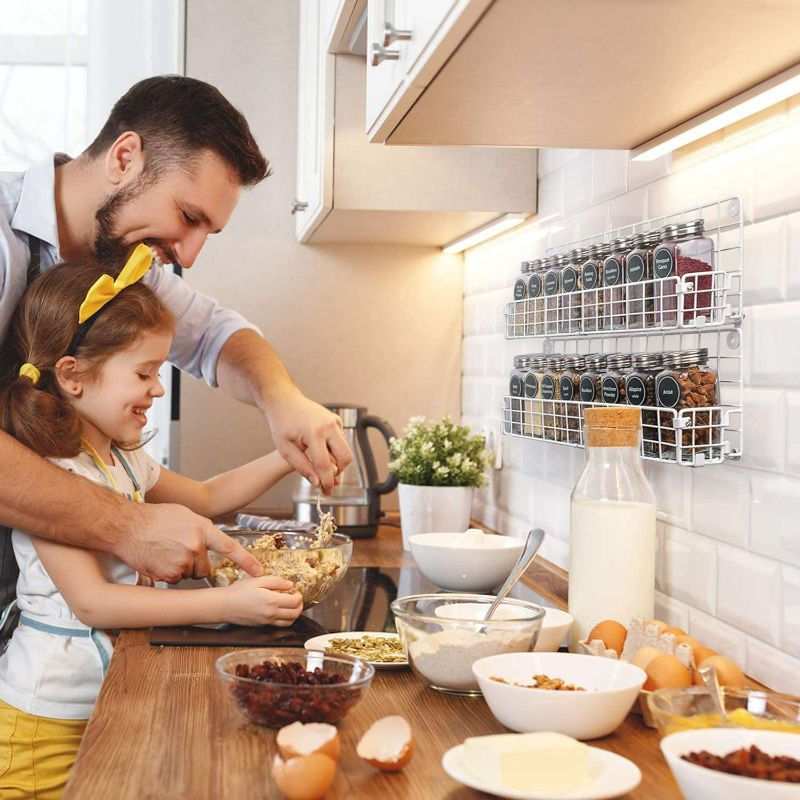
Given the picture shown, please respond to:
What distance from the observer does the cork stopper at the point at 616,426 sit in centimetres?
120

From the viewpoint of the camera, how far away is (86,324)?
4.88ft

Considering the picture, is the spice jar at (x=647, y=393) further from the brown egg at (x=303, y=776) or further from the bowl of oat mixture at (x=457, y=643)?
the brown egg at (x=303, y=776)

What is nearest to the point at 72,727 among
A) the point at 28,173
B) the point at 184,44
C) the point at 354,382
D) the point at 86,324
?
the point at 86,324

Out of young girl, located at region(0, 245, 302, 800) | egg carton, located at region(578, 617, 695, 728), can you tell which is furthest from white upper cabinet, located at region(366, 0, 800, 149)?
egg carton, located at region(578, 617, 695, 728)

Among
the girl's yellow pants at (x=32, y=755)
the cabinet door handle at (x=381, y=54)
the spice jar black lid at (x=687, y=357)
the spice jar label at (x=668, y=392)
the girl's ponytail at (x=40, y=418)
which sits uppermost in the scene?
the cabinet door handle at (x=381, y=54)

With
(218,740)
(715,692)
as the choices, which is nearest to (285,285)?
(218,740)

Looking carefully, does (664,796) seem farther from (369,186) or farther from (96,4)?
(96,4)

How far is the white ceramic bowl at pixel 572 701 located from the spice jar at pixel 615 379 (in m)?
0.48

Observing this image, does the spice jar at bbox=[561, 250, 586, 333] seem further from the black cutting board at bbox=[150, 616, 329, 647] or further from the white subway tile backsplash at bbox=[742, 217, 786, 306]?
the black cutting board at bbox=[150, 616, 329, 647]

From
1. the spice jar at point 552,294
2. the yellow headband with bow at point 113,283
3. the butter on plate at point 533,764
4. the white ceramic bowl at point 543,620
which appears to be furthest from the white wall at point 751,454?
the yellow headband with bow at point 113,283

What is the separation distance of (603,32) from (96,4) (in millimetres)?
2133

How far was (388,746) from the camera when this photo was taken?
2.75 feet

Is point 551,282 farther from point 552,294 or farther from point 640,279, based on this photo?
point 640,279

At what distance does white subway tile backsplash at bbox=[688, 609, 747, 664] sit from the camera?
1190mm
